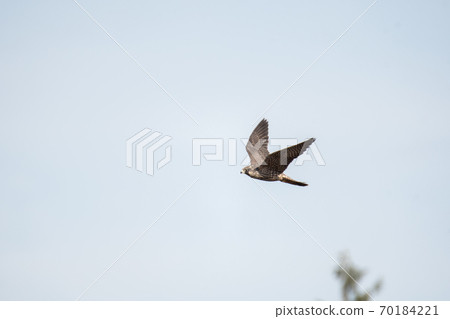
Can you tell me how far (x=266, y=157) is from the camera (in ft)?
91.2

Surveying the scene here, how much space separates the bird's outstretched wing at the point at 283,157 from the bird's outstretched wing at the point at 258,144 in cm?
51

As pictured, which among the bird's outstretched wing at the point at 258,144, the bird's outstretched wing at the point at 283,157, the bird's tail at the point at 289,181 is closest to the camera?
the bird's outstretched wing at the point at 283,157

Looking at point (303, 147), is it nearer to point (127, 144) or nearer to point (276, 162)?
point (276, 162)

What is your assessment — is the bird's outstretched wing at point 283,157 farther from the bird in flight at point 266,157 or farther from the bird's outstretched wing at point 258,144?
the bird's outstretched wing at point 258,144

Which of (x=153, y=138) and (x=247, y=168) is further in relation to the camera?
(x=153, y=138)

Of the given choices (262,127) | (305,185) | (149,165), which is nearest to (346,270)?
(305,185)

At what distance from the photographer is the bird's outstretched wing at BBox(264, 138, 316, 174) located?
87.4 feet

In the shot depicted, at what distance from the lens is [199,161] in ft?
102

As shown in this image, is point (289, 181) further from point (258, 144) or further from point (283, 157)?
point (283, 157)

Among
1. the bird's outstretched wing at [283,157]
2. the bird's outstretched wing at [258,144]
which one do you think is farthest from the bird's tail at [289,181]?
the bird's outstretched wing at [258,144]

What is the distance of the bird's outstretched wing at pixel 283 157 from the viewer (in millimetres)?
26625

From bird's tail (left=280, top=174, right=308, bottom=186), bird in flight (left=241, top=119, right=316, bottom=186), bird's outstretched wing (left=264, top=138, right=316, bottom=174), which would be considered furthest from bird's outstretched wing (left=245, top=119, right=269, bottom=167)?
bird's tail (left=280, top=174, right=308, bottom=186)
